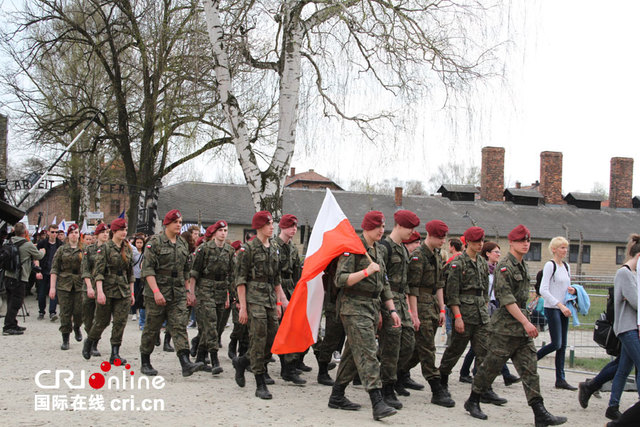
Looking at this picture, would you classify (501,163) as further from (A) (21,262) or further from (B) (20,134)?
(A) (21,262)

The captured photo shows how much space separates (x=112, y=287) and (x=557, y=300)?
20.6 ft

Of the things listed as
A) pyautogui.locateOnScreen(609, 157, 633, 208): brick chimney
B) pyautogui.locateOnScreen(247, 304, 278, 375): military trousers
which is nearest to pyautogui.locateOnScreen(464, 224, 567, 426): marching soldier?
pyautogui.locateOnScreen(247, 304, 278, 375): military trousers

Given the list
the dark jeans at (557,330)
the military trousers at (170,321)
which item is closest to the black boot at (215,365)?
the military trousers at (170,321)

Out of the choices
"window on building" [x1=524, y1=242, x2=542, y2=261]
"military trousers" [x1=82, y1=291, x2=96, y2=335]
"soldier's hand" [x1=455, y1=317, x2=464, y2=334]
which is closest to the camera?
"soldier's hand" [x1=455, y1=317, x2=464, y2=334]

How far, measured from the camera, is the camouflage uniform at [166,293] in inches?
320

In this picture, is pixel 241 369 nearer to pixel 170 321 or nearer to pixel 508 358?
pixel 170 321

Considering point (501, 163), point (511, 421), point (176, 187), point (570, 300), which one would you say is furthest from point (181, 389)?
point (501, 163)

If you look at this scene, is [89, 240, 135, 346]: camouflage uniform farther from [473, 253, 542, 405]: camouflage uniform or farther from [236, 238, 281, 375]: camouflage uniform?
[473, 253, 542, 405]: camouflage uniform

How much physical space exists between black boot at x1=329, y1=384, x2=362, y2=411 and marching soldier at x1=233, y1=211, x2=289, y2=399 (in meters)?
0.91

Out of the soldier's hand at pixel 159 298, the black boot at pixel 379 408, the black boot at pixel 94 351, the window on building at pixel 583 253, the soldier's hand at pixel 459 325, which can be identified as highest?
the soldier's hand at pixel 159 298

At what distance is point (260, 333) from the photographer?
7.47 metres

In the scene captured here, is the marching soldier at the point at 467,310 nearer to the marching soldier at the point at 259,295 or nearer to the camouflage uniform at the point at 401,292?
the camouflage uniform at the point at 401,292

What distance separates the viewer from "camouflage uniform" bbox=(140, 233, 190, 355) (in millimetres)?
8125

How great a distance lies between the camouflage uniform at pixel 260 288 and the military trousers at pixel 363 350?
1.26 meters
